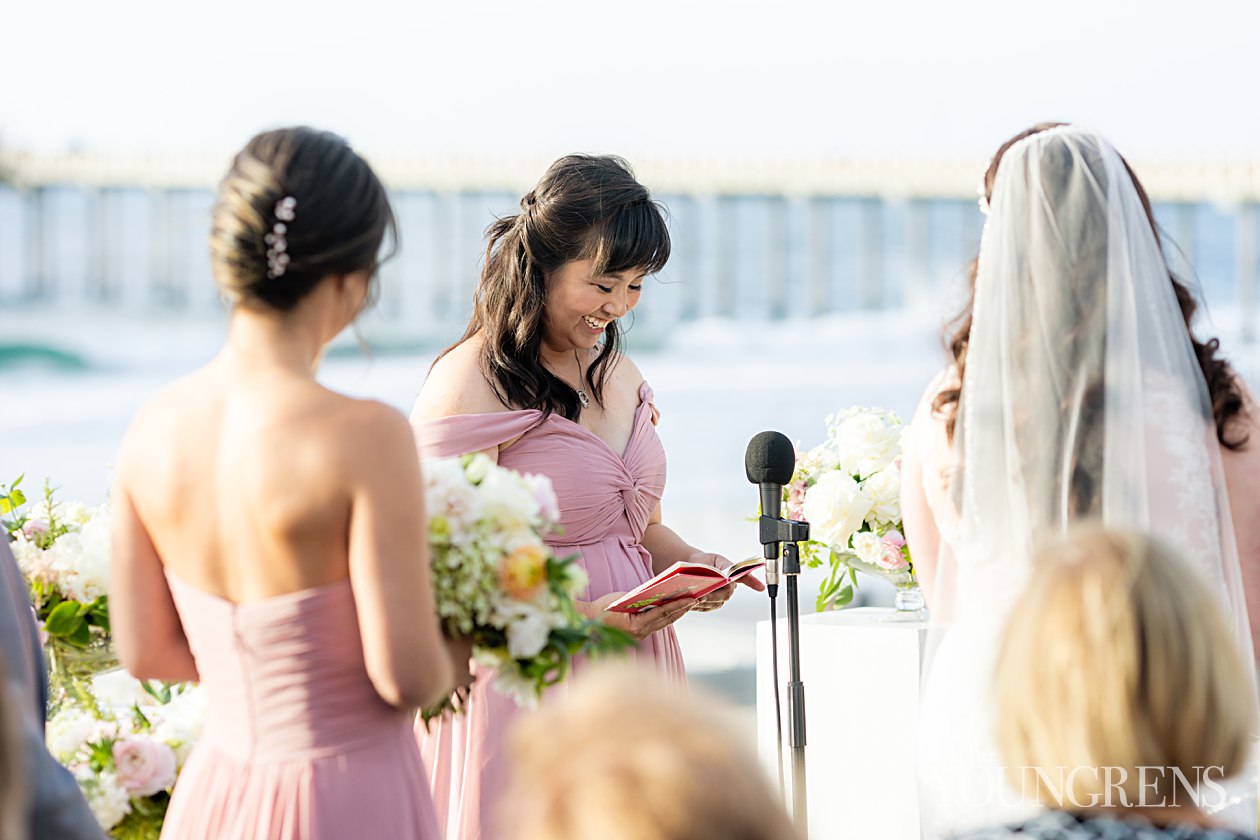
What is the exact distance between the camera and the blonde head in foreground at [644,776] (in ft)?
4.18

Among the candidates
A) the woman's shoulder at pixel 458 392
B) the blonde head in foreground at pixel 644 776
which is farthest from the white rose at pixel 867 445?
the blonde head in foreground at pixel 644 776

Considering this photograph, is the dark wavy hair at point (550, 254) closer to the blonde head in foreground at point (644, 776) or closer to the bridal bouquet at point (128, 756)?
the bridal bouquet at point (128, 756)

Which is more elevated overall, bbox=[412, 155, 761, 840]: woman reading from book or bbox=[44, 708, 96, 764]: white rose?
bbox=[412, 155, 761, 840]: woman reading from book

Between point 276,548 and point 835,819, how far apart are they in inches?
Answer: 108

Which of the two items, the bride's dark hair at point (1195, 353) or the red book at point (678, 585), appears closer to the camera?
the bride's dark hair at point (1195, 353)

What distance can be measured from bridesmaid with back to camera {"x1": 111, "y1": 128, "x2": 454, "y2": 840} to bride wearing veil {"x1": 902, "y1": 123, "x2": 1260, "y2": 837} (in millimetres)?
1093

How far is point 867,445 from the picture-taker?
14.6 ft

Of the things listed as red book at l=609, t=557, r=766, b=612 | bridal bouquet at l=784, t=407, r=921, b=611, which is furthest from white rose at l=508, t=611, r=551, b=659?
bridal bouquet at l=784, t=407, r=921, b=611

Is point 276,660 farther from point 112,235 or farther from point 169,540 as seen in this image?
point 112,235

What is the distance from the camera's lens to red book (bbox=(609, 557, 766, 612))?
3100 mm

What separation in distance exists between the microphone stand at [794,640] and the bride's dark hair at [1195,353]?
0.65 m

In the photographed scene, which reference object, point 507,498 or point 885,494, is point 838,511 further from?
point 507,498

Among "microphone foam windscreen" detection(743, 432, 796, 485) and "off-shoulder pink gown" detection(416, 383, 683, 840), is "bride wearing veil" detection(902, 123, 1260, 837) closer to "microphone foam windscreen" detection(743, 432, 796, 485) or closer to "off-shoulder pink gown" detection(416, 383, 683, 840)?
"microphone foam windscreen" detection(743, 432, 796, 485)

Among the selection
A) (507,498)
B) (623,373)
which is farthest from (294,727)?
(623,373)
